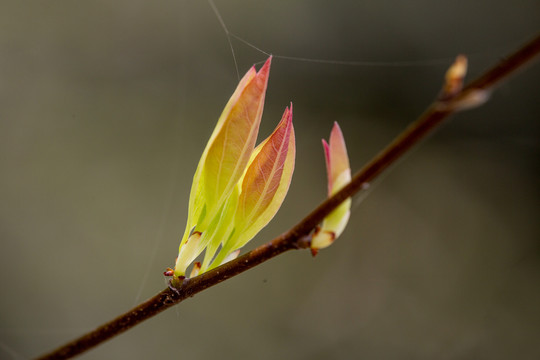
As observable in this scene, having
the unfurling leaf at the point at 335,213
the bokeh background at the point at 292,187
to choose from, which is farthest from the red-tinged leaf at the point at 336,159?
the bokeh background at the point at 292,187

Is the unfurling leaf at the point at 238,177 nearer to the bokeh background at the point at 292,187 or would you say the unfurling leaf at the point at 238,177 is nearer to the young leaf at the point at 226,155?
the young leaf at the point at 226,155

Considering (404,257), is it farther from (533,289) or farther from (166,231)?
(166,231)

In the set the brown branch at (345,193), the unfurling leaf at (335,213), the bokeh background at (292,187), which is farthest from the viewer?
the bokeh background at (292,187)

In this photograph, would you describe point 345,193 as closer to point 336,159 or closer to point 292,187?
point 336,159

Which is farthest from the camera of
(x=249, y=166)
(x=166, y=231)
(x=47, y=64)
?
(x=166, y=231)

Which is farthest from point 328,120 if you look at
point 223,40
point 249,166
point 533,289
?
point 249,166

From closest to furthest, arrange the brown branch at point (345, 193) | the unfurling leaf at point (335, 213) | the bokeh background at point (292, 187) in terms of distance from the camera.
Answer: the brown branch at point (345, 193), the unfurling leaf at point (335, 213), the bokeh background at point (292, 187)
